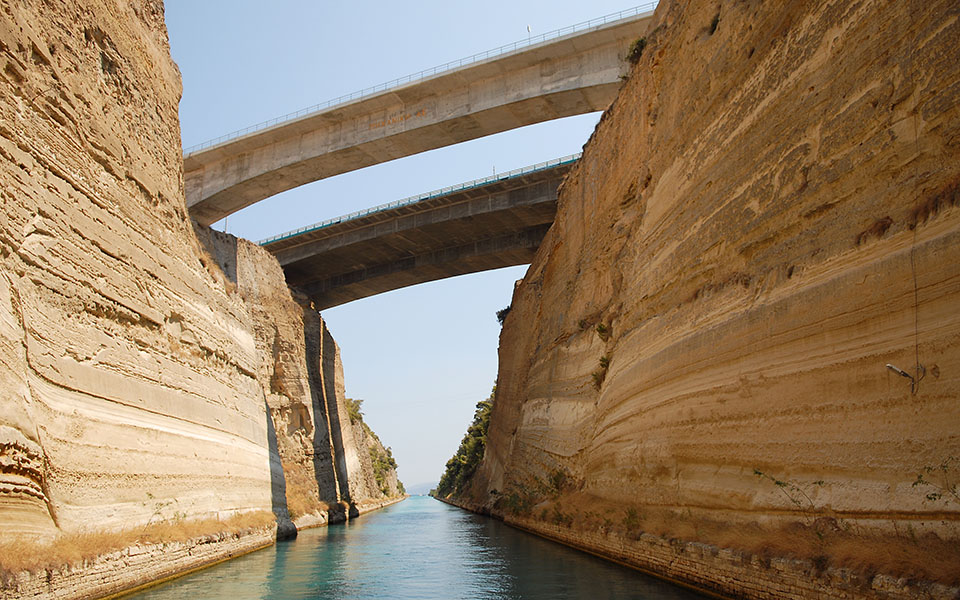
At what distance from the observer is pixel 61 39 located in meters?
11.0

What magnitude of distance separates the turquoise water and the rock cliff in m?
1.58

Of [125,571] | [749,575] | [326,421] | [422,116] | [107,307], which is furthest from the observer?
[326,421]

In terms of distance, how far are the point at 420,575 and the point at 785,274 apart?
25.5 ft

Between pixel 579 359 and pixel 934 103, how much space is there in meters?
13.1

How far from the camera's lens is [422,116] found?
2570 cm

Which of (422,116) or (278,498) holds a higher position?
(422,116)

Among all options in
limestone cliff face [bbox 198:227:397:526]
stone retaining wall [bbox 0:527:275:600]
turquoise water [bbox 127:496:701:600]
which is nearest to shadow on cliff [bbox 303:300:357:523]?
limestone cliff face [bbox 198:227:397:526]

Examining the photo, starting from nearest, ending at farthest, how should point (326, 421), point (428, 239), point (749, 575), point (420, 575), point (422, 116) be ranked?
point (749, 575)
point (420, 575)
point (422, 116)
point (326, 421)
point (428, 239)

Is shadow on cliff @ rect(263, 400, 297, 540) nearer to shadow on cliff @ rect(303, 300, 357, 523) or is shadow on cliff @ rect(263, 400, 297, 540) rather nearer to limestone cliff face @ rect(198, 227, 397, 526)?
limestone cliff face @ rect(198, 227, 397, 526)

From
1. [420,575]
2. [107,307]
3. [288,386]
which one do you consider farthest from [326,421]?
[107,307]

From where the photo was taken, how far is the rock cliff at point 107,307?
28.8 ft

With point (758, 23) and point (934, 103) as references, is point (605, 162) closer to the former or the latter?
point (758, 23)

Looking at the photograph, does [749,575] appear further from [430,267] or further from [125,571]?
[430,267]

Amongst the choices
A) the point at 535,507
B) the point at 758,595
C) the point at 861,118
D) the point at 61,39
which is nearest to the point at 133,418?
the point at 61,39
